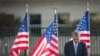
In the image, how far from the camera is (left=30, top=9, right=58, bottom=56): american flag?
15.9 m

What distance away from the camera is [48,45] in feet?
52.5

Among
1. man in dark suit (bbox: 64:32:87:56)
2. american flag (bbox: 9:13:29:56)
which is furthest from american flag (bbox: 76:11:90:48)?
man in dark suit (bbox: 64:32:87:56)

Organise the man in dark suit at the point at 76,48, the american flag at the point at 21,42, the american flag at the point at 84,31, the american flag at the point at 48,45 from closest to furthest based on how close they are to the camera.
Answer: the man in dark suit at the point at 76,48 < the american flag at the point at 48,45 < the american flag at the point at 84,31 < the american flag at the point at 21,42

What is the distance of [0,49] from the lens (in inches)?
787

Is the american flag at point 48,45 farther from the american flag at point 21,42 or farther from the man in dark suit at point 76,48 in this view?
the man in dark suit at point 76,48

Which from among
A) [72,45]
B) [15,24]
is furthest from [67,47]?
[15,24]

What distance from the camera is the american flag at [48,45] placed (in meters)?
15.9

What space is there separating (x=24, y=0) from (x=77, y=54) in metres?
15.4

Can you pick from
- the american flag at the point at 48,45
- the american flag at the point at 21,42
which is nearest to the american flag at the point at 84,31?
the american flag at the point at 48,45

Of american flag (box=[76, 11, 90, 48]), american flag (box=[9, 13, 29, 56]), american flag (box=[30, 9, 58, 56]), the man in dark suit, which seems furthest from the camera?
american flag (box=[9, 13, 29, 56])

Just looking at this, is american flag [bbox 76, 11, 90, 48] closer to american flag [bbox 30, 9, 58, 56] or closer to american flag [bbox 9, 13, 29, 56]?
american flag [bbox 30, 9, 58, 56]

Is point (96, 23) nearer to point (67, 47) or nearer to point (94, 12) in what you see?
point (94, 12)

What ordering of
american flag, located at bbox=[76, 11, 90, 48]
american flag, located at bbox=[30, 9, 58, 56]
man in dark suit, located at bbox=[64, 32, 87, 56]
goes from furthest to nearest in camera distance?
1. american flag, located at bbox=[76, 11, 90, 48]
2. american flag, located at bbox=[30, 9, 58, 56]
3. man in dark suit, located at bbox=[64, 32, 87, 56]

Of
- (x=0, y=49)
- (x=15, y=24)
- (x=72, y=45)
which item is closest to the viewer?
(x=72, y=45)
